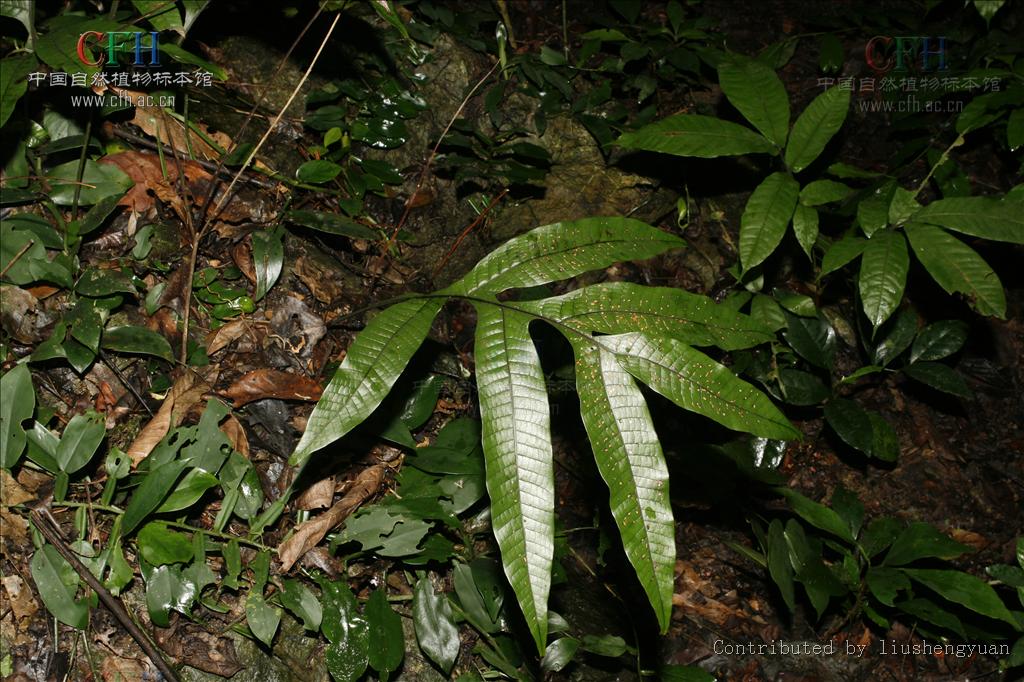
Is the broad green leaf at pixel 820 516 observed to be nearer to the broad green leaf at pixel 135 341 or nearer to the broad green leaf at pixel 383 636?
the broad green leaf at pixel 383 636

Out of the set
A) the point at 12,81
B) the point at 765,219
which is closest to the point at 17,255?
the point at 12,81

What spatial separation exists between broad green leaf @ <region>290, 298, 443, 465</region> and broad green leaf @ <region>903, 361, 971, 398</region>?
2.06 metres

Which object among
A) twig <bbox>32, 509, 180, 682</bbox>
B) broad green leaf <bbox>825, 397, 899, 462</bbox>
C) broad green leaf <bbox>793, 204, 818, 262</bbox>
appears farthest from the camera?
broad green leaf <bbox>825, 397, 899, 462</bbox>

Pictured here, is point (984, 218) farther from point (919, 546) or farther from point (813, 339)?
point (919, 546)

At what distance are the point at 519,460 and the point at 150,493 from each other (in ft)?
3.86

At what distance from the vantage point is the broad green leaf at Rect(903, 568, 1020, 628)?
228 cm

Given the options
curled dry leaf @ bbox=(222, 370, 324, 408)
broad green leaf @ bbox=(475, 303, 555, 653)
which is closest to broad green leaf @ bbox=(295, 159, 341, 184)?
curled dry leaf @ bbox=(222, 370, 324, 408)

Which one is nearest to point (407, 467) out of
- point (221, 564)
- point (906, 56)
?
point (221, 564)

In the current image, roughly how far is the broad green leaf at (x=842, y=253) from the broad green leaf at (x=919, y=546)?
3.24 feet

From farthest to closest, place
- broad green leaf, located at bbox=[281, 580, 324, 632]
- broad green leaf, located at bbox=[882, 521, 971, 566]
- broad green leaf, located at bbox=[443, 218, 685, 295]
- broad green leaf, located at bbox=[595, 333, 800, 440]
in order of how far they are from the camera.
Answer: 1. broad green leaf, located at bbox=[882, 521, 971, 566]
2. broad green leaf, located at bbox=[281, 580, 324, 632]
3. broad green leaf, located at bbox=[443, 218, 685, 295]
4. broad green leaf, located at bbox=[595, 333, 800, 440]

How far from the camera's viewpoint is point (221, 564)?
2.07 metres

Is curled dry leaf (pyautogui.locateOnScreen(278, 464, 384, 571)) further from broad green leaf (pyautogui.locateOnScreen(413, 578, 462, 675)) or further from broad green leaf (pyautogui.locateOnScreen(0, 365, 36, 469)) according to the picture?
broad green leaf (pyautogui.locateOnScreen(0, 365, 36, 469))

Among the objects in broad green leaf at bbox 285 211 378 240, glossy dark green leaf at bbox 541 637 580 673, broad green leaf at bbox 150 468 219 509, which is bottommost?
glossy dark green leaf at bbox 541 637 580 673

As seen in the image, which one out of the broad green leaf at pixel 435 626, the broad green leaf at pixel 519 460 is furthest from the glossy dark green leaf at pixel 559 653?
the broad green leaf at pixel 519 460
